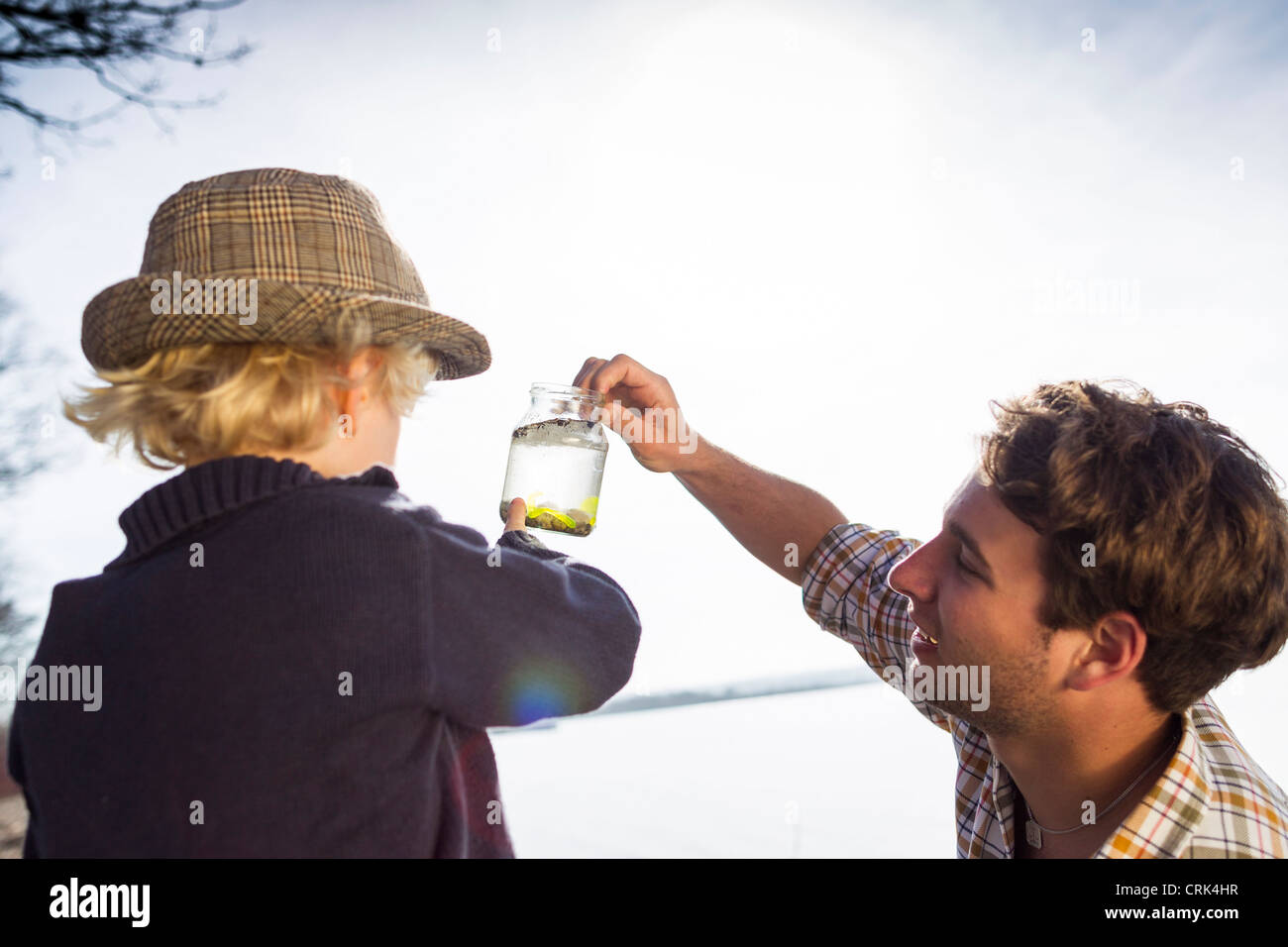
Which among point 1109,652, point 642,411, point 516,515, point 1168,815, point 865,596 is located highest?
point 642,411

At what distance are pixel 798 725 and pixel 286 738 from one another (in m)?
4.24

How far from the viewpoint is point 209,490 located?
3.13ft

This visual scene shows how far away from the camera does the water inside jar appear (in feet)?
4.55

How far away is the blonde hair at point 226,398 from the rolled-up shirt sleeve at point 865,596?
1.15m

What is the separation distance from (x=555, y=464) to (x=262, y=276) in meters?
0.53

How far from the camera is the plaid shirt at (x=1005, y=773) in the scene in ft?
4.30

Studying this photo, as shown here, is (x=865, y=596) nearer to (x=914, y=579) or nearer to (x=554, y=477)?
(x=914, y=579)

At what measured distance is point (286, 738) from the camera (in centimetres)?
88

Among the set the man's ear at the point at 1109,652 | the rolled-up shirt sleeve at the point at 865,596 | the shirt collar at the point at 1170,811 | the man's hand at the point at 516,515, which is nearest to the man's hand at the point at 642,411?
the man's hand at the point at 516,515

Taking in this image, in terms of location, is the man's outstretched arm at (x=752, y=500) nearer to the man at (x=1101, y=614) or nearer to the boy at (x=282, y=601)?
the man at (x=1101, y=614)

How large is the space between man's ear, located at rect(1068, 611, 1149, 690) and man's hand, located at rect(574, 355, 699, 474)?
78cm

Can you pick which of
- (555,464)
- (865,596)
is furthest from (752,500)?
(555,464)
